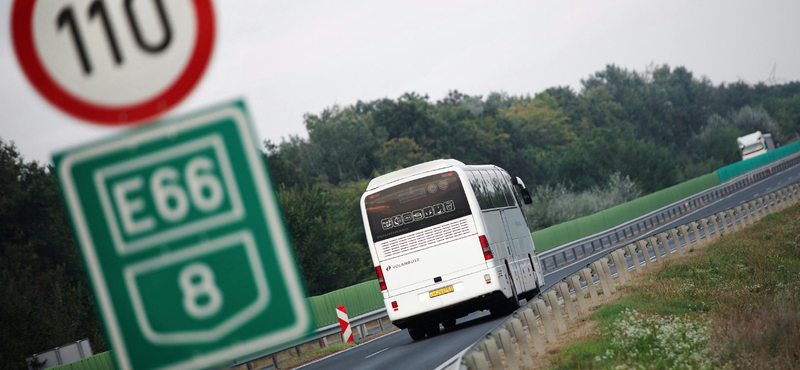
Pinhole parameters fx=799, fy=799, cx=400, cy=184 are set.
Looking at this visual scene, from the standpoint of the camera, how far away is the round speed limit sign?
6.31 feet

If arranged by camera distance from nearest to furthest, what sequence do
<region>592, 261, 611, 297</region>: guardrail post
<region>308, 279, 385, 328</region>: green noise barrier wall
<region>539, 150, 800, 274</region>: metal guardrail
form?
<region>592, 261, 611, 297</region>: guardrail post < <region>308, 279, 385, 328</region>: green noise barrier wall < <region>539, 150, 800, 274</region>: metal guardrail

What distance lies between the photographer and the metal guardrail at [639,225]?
4097cm

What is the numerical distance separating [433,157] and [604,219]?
39.5 metres

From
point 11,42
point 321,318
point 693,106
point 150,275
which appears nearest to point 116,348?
point 150,275

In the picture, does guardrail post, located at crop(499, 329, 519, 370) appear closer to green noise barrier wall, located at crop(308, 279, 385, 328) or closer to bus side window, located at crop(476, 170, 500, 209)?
bus side window, located at crop(476, 170, 500, 209)

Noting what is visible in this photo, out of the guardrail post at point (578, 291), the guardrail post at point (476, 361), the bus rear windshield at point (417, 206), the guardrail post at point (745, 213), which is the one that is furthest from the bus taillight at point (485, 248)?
the guardrail post at point (745, 213)

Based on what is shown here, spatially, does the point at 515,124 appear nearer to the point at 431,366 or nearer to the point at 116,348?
the point at 431,366

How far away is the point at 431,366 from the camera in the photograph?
1340 centimetres

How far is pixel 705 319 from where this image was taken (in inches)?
500

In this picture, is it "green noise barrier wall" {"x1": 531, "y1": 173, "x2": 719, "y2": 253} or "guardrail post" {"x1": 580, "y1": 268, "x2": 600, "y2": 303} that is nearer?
"guardrail post" {"x1": 580, "y1": 268, "x2": 600, "y2": 303}

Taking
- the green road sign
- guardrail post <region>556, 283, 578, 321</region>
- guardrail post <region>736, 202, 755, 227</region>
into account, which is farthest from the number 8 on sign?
guardrail post <region>736, 202, 755, 227</region>

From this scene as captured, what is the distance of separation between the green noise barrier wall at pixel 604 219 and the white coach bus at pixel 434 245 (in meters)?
30.3

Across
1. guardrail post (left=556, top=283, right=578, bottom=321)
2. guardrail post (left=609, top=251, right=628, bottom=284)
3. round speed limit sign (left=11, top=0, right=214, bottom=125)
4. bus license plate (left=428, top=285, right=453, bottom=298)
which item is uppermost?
round speed limit sign (left=11, top=0, right=214, bottom=125)

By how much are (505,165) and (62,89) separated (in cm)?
10591
